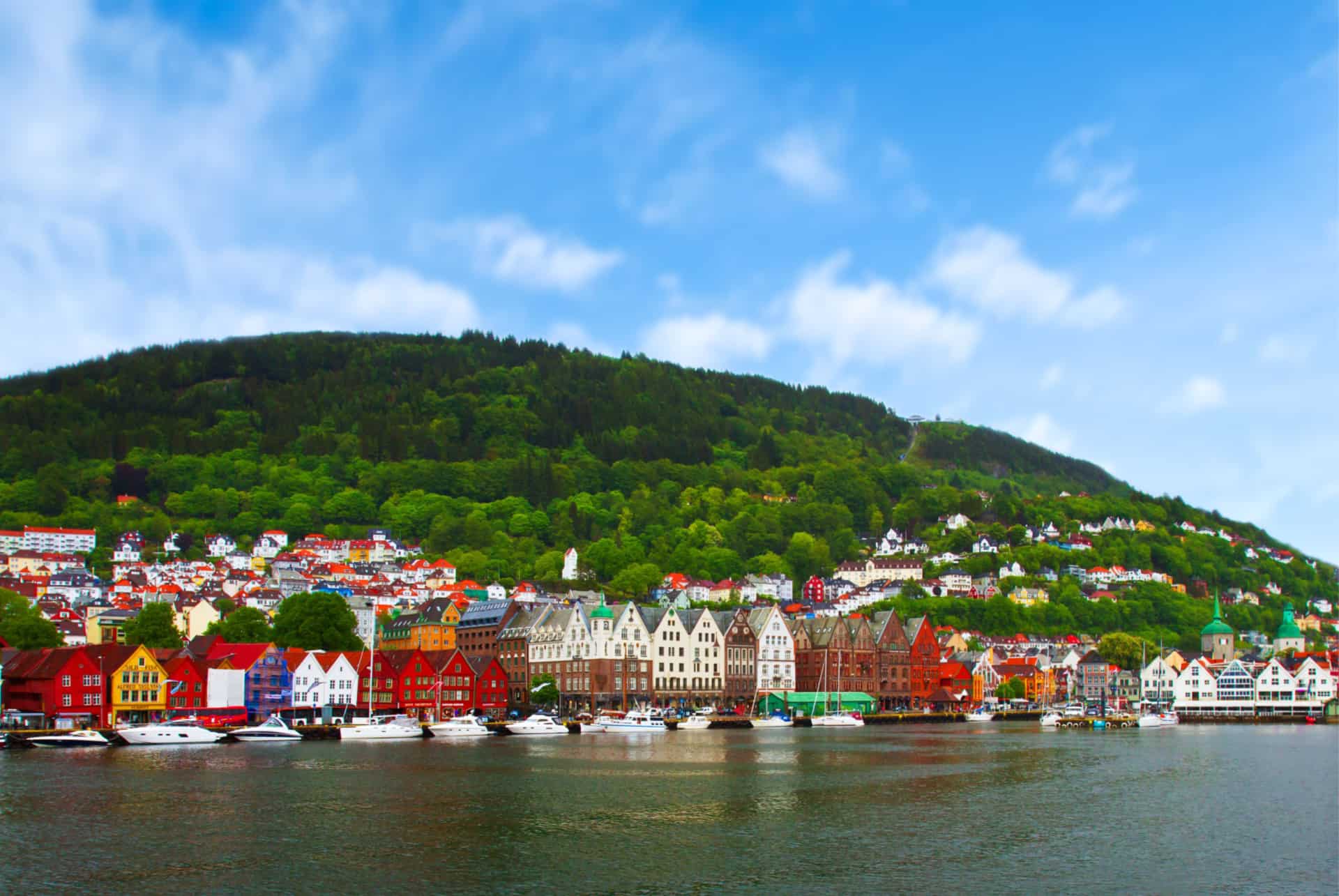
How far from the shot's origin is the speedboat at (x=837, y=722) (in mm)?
106375

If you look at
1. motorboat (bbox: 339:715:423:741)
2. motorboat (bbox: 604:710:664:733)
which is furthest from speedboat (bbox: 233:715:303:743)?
motorboat (bbox: 604:710:664:733)

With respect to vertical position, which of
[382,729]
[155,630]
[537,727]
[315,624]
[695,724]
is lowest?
[695,724]

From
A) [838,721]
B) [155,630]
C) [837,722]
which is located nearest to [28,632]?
[155,630]

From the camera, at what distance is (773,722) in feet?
352

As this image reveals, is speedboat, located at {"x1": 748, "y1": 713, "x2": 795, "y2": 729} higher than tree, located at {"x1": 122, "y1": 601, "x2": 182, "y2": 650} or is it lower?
lower

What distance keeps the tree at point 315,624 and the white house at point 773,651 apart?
36676 mm

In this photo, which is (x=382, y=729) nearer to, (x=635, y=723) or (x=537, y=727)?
(x=537, y=727)

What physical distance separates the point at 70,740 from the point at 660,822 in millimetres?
47812

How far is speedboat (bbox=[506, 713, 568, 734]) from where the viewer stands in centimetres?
9100

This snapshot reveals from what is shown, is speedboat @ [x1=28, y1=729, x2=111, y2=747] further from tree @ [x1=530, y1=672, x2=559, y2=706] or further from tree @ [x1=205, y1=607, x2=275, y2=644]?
tree @ [x1=530, y1=672, x2=559, y2=706]

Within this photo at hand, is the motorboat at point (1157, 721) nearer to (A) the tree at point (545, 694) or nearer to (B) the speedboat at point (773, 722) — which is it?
(B) the speedboat at point (773, 722)

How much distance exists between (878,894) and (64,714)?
67.7 m

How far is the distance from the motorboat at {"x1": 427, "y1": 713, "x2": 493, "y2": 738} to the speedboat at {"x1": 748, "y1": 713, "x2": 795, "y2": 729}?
76.4ft

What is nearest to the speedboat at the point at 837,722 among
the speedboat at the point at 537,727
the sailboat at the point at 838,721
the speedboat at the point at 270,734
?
the sailboat at the point at 838,721
